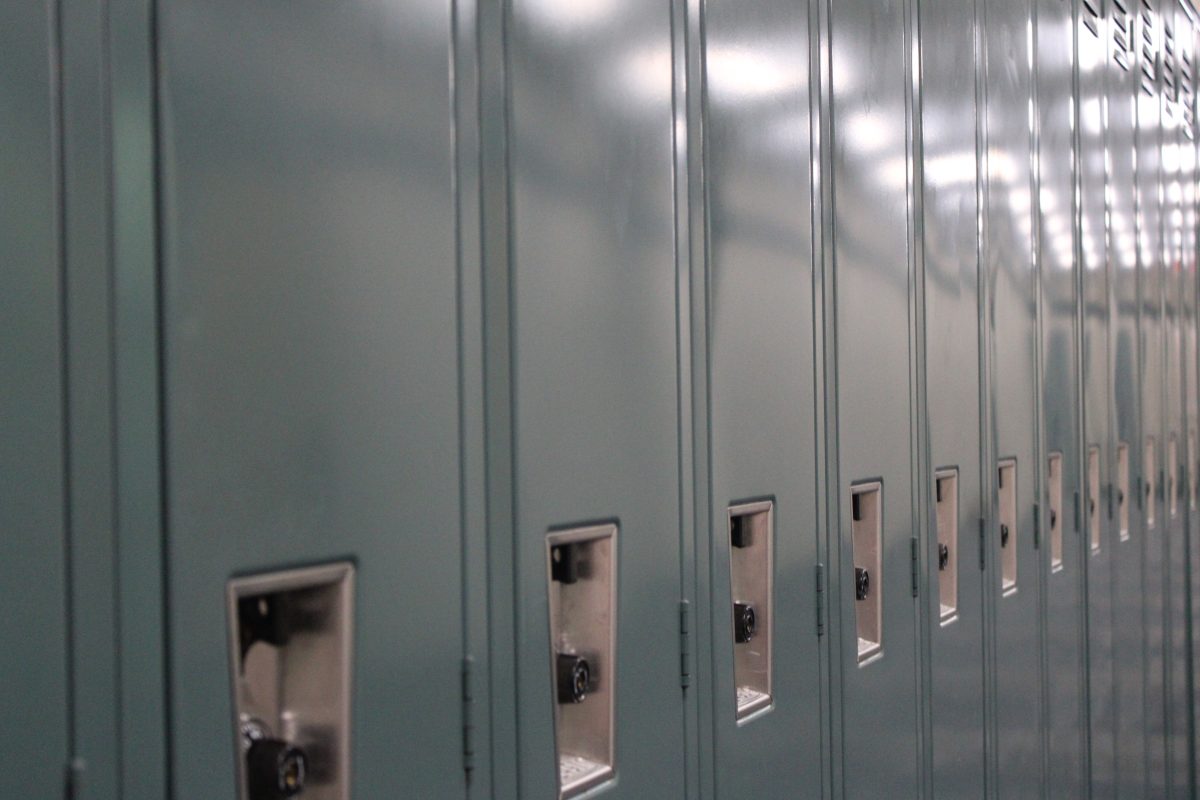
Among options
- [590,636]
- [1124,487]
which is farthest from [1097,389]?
[590,636]

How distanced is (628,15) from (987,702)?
209cm

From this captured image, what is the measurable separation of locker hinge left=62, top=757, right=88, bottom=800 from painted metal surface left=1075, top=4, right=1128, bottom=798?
363cm

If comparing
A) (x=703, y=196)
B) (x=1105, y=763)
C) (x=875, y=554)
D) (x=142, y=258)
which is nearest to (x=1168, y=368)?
(x=1105, y=763)

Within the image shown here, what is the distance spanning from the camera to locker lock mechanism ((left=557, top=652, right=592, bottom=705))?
1427 millimetres

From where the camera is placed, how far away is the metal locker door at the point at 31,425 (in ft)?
2.65

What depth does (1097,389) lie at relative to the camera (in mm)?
4172

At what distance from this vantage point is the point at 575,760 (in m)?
1.50

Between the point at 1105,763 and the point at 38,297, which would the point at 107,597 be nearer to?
the point at 38,297

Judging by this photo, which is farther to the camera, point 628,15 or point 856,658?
point 856,658

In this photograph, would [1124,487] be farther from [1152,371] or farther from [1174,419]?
[1174,419]

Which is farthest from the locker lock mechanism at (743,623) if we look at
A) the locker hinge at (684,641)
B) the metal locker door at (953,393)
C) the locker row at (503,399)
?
the metal locker door at (953,393)

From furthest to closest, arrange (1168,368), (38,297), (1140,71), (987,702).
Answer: (1168,368) < (1140,71) < (987,702) < (38,297)

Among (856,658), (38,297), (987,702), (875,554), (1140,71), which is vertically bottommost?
(987,702)

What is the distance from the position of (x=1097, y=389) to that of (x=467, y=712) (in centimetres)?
350
